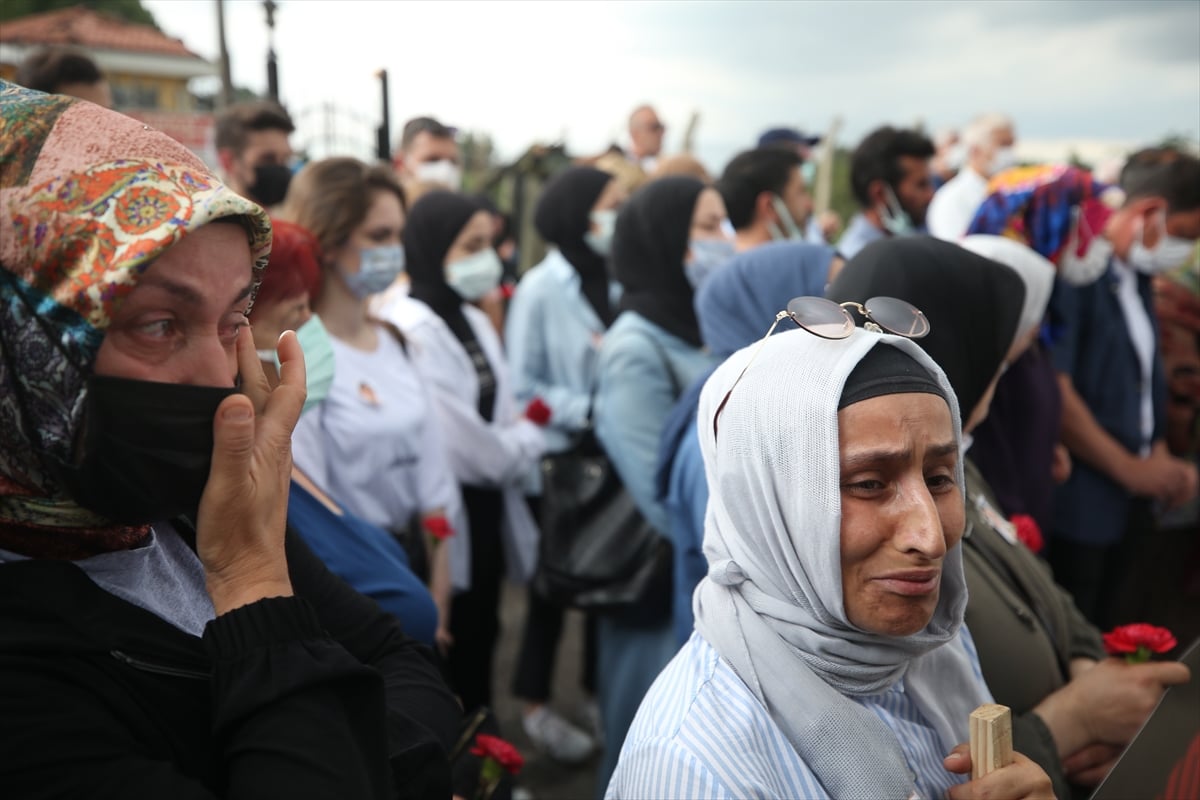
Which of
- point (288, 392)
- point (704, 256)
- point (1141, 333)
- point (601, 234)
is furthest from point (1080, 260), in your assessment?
point (288, 392)

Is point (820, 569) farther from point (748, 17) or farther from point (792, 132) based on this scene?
point (792, 132)

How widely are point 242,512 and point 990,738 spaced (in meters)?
1.07

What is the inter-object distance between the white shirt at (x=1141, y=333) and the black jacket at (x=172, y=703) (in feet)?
13.7

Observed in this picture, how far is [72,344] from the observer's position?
1.06m

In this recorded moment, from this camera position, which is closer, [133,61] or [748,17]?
[748,17]

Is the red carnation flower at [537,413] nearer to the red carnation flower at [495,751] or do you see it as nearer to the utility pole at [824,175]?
the red carnation flower at [495,751]

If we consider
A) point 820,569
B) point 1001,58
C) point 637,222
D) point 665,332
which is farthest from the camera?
point 637,222

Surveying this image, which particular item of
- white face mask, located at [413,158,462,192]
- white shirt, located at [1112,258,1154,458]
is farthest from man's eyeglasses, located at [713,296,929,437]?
white face mask, located at [413,158,462,192]

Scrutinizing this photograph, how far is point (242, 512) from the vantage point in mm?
1204

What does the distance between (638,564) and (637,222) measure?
4.98 ft

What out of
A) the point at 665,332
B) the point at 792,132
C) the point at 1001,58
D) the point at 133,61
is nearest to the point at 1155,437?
the point at 665,332

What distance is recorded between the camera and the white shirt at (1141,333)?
4.36 m

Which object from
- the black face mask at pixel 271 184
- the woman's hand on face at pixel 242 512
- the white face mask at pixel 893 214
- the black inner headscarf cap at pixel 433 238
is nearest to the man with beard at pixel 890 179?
the white face mask at pixel 893 214

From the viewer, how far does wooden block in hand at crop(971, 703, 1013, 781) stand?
4.48 ft
